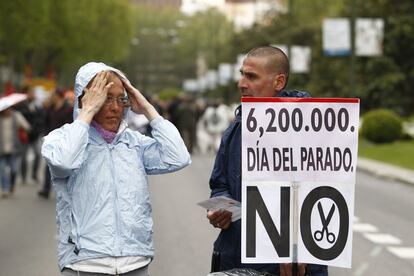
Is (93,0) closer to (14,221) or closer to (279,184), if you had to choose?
(14,221)

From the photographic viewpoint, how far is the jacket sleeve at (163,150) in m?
5.15

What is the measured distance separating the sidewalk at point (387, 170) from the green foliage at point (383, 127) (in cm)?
668

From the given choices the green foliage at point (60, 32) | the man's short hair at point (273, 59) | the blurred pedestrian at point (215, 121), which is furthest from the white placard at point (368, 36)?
the man's short hair at point (273, 59)

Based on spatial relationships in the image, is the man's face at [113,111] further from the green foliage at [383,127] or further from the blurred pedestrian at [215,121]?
the green foliage at [383,127]

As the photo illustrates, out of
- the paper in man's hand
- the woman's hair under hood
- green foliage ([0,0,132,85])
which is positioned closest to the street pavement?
the paper in man's hand

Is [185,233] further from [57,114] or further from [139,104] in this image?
[139,104]

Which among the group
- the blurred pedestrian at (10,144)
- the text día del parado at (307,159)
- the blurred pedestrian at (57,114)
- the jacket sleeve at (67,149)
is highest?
the jacket sleeve at (67,149)

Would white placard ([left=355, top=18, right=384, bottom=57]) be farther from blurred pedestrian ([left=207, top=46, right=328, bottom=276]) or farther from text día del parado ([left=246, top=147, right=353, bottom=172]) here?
text día del parado ([left=246, top=147, right=353, bottom=172])

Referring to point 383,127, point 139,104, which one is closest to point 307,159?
point 139,104

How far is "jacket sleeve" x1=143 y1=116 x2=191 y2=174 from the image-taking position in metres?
5.15

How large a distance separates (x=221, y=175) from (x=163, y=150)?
1.10 ft

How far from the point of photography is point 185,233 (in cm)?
1420

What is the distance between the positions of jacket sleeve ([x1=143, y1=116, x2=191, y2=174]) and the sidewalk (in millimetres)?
17901

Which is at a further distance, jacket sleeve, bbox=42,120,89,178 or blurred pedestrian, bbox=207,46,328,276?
blurred pedestrian, bbox=207,46,328,276
